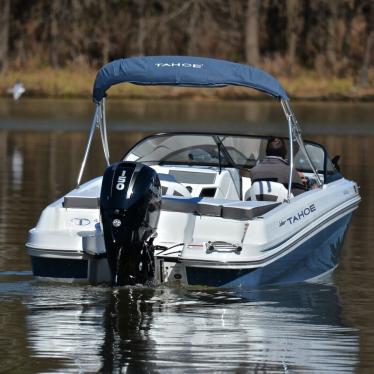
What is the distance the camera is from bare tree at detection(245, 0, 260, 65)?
5234cm

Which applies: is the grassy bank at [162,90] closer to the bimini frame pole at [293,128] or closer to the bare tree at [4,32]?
the bare tree at [4,32]

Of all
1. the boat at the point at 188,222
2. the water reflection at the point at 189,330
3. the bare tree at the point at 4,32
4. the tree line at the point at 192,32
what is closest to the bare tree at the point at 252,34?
the tree line at the point at 192,32

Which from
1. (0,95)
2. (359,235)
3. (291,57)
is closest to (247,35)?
(291,57)

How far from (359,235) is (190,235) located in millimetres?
4608

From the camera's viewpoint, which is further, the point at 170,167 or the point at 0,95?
the point at 0,95

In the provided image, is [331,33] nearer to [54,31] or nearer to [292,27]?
[292,27]

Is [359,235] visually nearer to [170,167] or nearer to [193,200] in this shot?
[170,167]

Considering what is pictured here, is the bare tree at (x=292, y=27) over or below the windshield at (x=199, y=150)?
over

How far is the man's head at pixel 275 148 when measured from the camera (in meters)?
12.0

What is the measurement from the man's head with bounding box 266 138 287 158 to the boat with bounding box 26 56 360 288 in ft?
1.01

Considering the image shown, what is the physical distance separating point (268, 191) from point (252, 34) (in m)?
42.1

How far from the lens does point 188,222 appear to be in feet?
34.3

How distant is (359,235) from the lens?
14.6 m

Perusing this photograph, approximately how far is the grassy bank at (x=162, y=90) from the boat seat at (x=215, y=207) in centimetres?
3442
